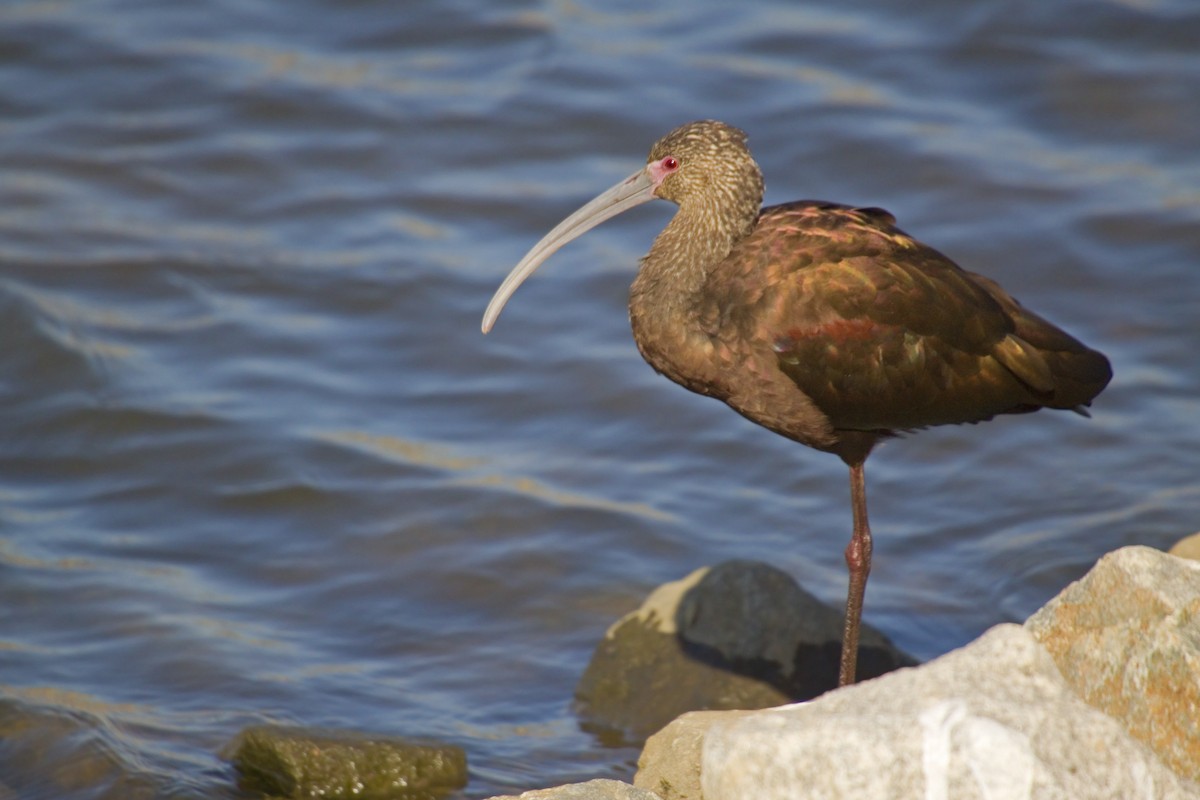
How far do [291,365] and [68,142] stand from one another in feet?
12.2

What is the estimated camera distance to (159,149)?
12.4 meters

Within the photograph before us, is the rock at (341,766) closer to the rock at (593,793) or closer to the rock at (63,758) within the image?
the rock at (63,758)

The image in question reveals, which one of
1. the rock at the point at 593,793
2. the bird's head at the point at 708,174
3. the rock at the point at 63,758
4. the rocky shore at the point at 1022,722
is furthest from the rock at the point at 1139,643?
the rock at the point at 63,758

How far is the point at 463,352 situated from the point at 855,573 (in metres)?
4.30

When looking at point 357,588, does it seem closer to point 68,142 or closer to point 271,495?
point 271,495

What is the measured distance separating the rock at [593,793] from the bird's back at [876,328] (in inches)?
74.5

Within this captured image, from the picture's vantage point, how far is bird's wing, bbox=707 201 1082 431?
18.6ft

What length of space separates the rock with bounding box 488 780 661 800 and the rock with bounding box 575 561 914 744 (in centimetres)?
219

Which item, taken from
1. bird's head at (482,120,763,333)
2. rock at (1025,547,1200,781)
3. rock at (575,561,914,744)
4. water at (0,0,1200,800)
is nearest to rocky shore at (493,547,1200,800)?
rock at (1025,547,1200,781)

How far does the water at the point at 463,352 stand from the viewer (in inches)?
287

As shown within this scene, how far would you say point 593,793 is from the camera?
4.14 m

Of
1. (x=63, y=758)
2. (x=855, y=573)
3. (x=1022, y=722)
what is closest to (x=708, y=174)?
(x=855, y=573)

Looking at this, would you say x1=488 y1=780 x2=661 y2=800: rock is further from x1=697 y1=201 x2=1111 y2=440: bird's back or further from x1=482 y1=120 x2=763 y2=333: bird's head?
x1=482 y1=120 x2=763 y2=333: bird's head

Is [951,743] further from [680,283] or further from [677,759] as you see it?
[680,283]
